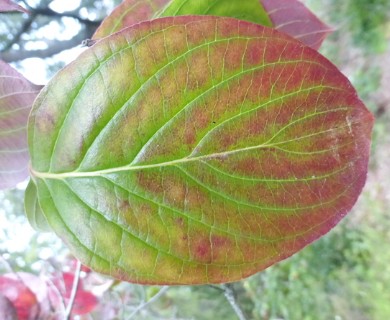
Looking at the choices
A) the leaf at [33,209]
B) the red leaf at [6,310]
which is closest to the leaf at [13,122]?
the leaf at [33,209]

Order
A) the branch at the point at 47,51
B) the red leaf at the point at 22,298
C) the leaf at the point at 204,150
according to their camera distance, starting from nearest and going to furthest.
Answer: the leaf at the point at 204,150
the red leaf at the point at 22,298
the branch at the point at 47,51

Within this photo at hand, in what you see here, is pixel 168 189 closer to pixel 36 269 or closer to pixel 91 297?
pixel 91 297

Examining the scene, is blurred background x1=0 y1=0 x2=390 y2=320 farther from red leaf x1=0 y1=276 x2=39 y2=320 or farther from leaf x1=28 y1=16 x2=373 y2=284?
leaf x1=28 y1=16 x2=373 y2=284

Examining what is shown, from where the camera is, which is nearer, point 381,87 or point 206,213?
point 206,213

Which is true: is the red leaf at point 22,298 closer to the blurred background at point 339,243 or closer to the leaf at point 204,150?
the leaf at point 204,150

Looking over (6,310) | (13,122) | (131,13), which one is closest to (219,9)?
(131,13)

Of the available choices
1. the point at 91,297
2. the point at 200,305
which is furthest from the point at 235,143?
the point at 200,305
